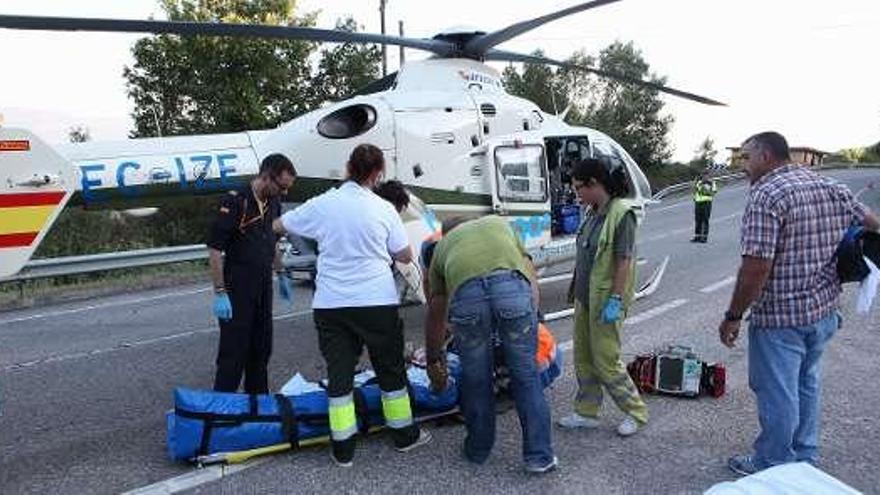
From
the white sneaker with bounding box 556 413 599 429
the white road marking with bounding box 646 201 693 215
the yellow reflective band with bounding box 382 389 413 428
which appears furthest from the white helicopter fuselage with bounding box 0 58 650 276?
the white road marking with bounding box 646 201 693 215

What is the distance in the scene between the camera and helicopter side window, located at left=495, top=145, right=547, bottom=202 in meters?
9.12

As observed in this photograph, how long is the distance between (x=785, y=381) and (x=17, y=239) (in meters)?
4.14

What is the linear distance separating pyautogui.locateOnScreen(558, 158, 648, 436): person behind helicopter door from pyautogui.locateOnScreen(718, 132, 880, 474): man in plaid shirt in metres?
0.90

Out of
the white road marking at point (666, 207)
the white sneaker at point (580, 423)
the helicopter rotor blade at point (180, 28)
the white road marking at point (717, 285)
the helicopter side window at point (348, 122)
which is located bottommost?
the white road marking at point (666, 207)

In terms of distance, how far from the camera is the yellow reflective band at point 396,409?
4.97 m

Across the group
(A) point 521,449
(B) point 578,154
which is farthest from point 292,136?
(A) point 521,449

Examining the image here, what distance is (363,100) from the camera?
8.50 meters

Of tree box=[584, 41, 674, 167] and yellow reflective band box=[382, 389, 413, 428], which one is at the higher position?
tree box=[584, 41, 674, 167]

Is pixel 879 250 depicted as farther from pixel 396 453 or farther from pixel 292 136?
pixel 292 136

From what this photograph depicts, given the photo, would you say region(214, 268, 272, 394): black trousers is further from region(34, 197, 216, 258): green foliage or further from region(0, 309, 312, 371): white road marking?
region(34, 197, 216, 258): green foliage

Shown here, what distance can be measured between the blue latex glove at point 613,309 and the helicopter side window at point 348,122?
4006mm

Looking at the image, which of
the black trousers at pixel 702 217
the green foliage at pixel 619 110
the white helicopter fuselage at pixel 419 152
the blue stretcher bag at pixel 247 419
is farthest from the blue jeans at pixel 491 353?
the green foliage at pixel 619 110

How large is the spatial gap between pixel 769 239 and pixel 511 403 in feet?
7.81

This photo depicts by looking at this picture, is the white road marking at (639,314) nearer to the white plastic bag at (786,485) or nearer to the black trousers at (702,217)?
the white plastic bag at (786,485)
